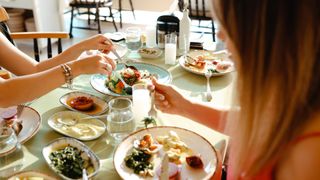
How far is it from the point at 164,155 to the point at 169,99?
332 mm

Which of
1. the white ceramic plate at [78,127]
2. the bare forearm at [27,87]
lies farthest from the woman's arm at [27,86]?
the white ceramic plate at [78,127]

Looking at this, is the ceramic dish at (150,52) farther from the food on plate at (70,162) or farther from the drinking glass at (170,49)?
the food on plate at (70,162)

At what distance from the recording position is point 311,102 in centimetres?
62

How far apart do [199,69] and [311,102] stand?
1.03m

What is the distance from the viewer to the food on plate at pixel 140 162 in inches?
38.9

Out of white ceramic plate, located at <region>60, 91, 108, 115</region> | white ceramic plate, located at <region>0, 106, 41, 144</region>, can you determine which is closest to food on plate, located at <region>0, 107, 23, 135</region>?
white ceramic plate, located at <region>0, 106, 41, 144</region>

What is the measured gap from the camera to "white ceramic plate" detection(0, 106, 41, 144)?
1.13 meters

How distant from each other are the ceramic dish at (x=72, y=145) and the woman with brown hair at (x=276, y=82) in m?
0.46

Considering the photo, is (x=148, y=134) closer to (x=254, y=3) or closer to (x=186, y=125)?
(x=186, y=125)

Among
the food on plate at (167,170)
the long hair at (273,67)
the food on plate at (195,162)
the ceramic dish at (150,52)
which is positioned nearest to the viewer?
the long hair at (273,67)

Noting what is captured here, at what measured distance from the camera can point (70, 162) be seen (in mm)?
987

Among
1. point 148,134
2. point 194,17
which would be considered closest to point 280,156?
point 148,134

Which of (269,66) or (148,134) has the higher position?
(269,66)

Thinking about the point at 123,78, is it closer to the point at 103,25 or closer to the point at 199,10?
the point at 199,10
